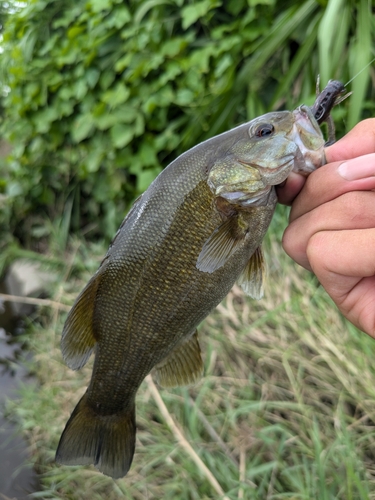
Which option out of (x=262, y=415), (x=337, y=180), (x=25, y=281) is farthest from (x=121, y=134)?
(x=337, y=180)

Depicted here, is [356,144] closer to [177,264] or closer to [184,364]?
[177,264]

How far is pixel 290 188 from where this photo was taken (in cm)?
112

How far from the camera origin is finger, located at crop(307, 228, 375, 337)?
3.22ft

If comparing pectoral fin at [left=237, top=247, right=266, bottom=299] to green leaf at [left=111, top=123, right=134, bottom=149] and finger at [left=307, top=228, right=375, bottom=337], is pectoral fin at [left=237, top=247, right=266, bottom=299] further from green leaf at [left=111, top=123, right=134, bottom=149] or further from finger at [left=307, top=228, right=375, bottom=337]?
green leaf at [left=111, top=123, right=134, bottom=149]

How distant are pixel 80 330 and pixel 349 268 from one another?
72cm

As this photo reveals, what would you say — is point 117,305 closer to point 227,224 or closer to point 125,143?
point 227,224

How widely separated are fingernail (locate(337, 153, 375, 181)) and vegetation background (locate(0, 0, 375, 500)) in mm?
921

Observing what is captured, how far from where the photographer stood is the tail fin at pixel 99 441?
1.31m

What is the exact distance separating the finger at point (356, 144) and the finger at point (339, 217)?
13 cm

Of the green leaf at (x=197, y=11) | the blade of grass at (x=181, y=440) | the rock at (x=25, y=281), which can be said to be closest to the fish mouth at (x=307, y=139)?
the blade of grass at (x=181, y=440)

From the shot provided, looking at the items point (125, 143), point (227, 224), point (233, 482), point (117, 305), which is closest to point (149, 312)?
point (117, 305)

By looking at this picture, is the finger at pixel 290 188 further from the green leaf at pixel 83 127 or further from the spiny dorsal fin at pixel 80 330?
the green leaf at pixel 83 127

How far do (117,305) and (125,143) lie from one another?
6.37ft

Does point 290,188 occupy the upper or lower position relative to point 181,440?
upper
